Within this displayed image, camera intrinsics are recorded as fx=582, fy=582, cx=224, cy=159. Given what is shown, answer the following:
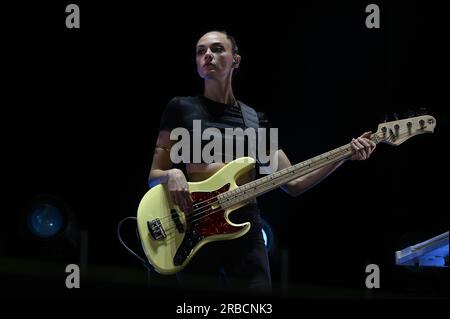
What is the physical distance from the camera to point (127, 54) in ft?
13.5

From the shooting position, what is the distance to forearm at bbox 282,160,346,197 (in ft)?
8.89

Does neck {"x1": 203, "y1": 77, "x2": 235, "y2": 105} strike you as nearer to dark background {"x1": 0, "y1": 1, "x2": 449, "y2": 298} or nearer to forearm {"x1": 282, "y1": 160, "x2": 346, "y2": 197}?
forearm {"x1": 282, "y1": 160, "x2": 346, "y2": 197}

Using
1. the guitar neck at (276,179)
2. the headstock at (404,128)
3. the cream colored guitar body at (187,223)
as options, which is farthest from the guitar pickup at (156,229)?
the headstock at (404,128)

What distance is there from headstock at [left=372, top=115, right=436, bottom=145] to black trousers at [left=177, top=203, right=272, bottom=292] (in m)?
0.80

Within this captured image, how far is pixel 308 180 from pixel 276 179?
19 centimetres

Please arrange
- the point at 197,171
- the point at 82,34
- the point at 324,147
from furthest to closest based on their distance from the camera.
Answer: the point at 324,147
the point at 82,34
the point at 197,171

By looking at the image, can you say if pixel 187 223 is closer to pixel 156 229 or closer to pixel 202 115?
pixel 156 229

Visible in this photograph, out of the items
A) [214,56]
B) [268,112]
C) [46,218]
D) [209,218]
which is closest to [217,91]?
[214,56]

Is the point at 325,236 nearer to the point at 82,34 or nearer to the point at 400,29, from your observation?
the point at 400,29

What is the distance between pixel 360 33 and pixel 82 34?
6.31ft

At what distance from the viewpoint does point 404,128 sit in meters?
2.77

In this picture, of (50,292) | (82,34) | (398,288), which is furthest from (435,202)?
(50,292)

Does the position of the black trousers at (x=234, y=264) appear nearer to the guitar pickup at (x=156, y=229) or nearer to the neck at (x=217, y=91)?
the guitar pickup at (x=156, y=229)

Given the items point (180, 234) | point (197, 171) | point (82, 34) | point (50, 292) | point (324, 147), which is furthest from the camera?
point (324, 147)
